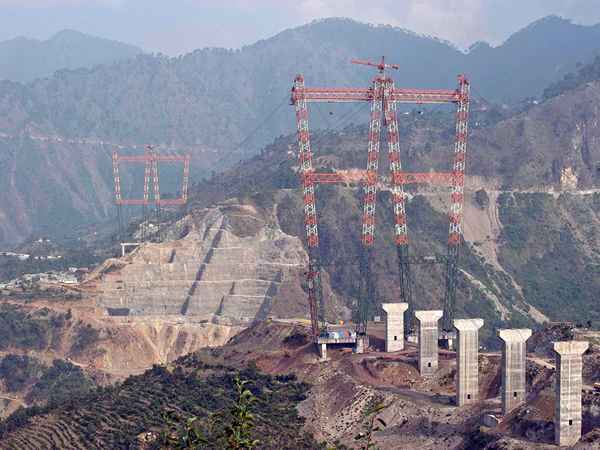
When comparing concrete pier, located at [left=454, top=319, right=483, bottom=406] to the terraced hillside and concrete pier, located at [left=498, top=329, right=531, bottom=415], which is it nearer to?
concrete pier, located at [left=498, top=329, right=531, bottom=415]

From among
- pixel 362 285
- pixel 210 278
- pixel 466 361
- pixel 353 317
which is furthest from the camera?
pixel 210 278

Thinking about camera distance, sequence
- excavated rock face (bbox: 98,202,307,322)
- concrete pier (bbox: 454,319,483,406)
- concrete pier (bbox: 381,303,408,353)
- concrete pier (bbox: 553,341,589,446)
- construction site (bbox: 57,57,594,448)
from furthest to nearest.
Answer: excavated rock face (bbox: 98,202,307,322) < concrete pier (bbox: 381,303,408,353) < concrete pier (bbox: 454,319,483,406) < construction site (bbox: 57,57,594,448) < concrete pier (bbox: 553,341,589,446)

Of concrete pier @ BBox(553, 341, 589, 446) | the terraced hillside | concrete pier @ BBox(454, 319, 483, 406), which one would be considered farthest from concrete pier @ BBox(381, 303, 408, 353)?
the terraced hillside

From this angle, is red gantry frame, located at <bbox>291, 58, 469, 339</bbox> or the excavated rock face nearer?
red gantry frame, located at <bbox>291, 58, 469, 339</bbox>

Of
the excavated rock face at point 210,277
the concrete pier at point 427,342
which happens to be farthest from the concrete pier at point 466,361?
the excavated rock face at point 210,277

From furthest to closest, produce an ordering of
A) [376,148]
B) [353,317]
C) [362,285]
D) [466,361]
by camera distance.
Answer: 1. [353,317]
2. [362,285]
3. [376,148]
4. [466,361]

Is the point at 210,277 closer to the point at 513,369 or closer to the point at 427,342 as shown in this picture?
the point at 427,342

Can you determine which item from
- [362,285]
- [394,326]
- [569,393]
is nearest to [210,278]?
[362,285]
